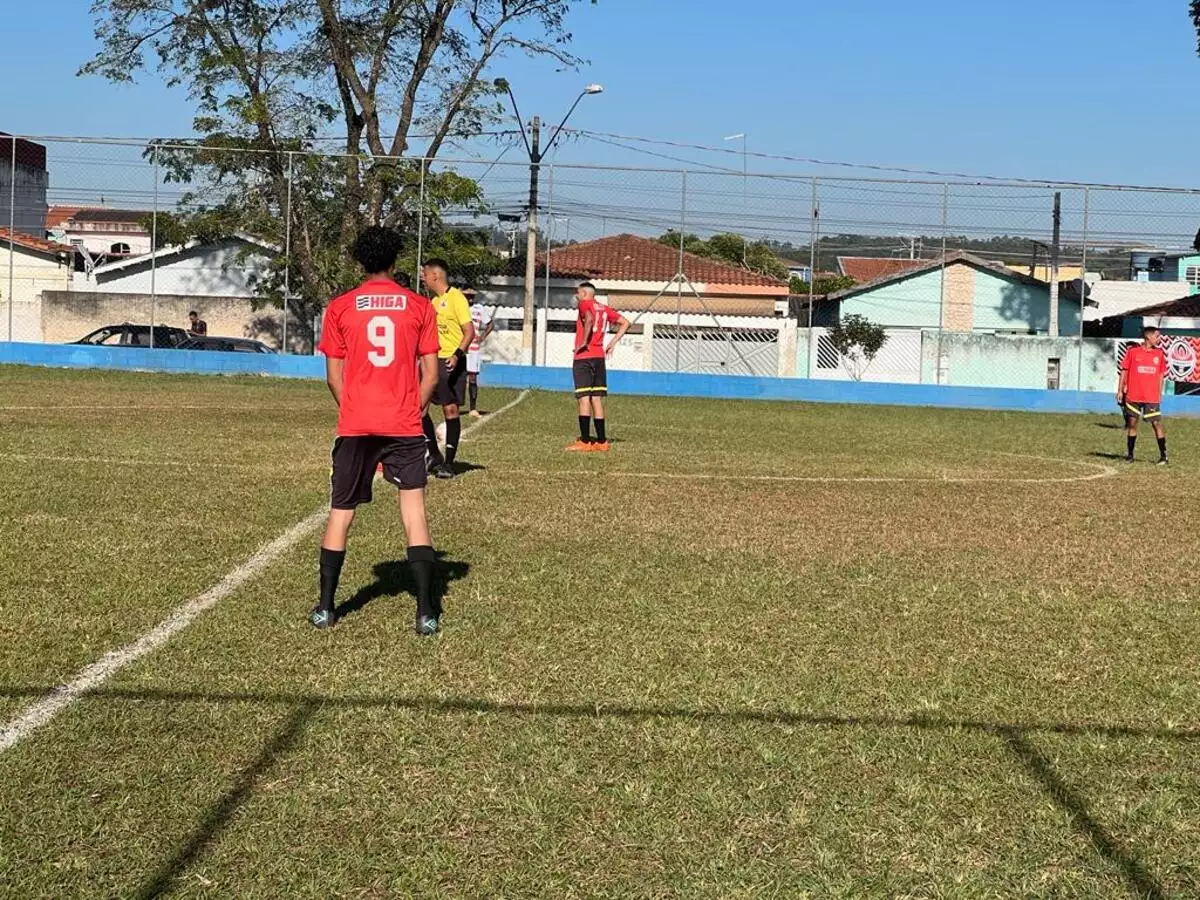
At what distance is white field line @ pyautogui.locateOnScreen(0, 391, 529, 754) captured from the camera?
13.9 ft

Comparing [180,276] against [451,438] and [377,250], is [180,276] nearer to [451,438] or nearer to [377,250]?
[451,438]

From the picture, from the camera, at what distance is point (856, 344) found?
36.8m

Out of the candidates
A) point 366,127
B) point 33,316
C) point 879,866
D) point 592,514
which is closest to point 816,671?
point 879,866

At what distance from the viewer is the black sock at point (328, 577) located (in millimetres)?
5801

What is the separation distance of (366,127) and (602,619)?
100 ft

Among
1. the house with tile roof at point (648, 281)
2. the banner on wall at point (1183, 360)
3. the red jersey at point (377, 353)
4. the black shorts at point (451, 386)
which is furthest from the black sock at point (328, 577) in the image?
the banner on wall at point (1183, 360)

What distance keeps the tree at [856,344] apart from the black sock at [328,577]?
105 feet

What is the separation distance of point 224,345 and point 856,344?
54.7 feet

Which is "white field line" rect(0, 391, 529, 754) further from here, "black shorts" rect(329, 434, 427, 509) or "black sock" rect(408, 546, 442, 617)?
"black sock" rect(408, 546, 442, 617)

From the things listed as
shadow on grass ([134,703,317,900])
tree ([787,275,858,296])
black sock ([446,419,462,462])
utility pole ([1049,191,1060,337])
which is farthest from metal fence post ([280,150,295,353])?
tree ([787,275,858,296])

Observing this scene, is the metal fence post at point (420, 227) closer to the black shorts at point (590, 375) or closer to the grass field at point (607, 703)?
the black shorts at point (590, 375)

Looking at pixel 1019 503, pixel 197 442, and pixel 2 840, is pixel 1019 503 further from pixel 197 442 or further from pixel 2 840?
pixel 2 840

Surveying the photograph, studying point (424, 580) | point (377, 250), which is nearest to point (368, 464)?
point (424, 580)

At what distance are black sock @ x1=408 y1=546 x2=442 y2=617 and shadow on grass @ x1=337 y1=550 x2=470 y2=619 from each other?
236mm
